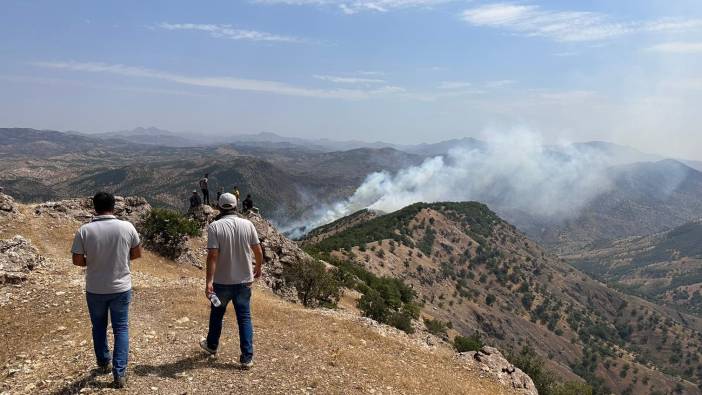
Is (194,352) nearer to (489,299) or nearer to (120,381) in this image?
(120,381)

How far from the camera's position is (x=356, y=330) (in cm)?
1456

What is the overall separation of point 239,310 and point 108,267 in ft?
8.01

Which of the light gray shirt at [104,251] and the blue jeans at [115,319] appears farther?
the blue jeans at [115,319]

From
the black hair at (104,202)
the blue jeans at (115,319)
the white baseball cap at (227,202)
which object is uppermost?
the black hair at (104,202)

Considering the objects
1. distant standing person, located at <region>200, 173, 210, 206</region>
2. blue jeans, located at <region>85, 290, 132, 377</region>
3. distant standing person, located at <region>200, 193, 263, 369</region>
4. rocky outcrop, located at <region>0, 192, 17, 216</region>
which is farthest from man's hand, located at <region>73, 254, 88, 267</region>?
distant standing person, located at <region>200, 173, 210, 206</region>

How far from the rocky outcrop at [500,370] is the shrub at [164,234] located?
14961mm

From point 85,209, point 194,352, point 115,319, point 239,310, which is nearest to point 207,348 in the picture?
point 194,352

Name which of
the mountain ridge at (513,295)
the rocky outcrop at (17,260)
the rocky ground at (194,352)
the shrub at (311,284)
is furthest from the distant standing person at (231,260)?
the mountain ridge at (513,295)

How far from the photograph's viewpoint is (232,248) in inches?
329

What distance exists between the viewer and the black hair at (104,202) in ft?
24.4

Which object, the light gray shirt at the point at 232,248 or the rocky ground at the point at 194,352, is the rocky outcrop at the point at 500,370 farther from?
the light gray shirt at the point at 232,248

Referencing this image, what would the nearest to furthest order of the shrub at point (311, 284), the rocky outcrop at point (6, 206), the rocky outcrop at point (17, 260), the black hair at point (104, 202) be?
the black hair at point (104, 202)
the rocky outcrop at point (17, 260)
the rocky outcrop at point (6, 206)
the shrub at point (311, 284)

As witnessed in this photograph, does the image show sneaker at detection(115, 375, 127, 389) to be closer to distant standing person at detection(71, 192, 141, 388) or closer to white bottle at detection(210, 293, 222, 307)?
distant standing person at detection(71, 192, 141, 388)

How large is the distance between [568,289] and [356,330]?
10562 centimetres
